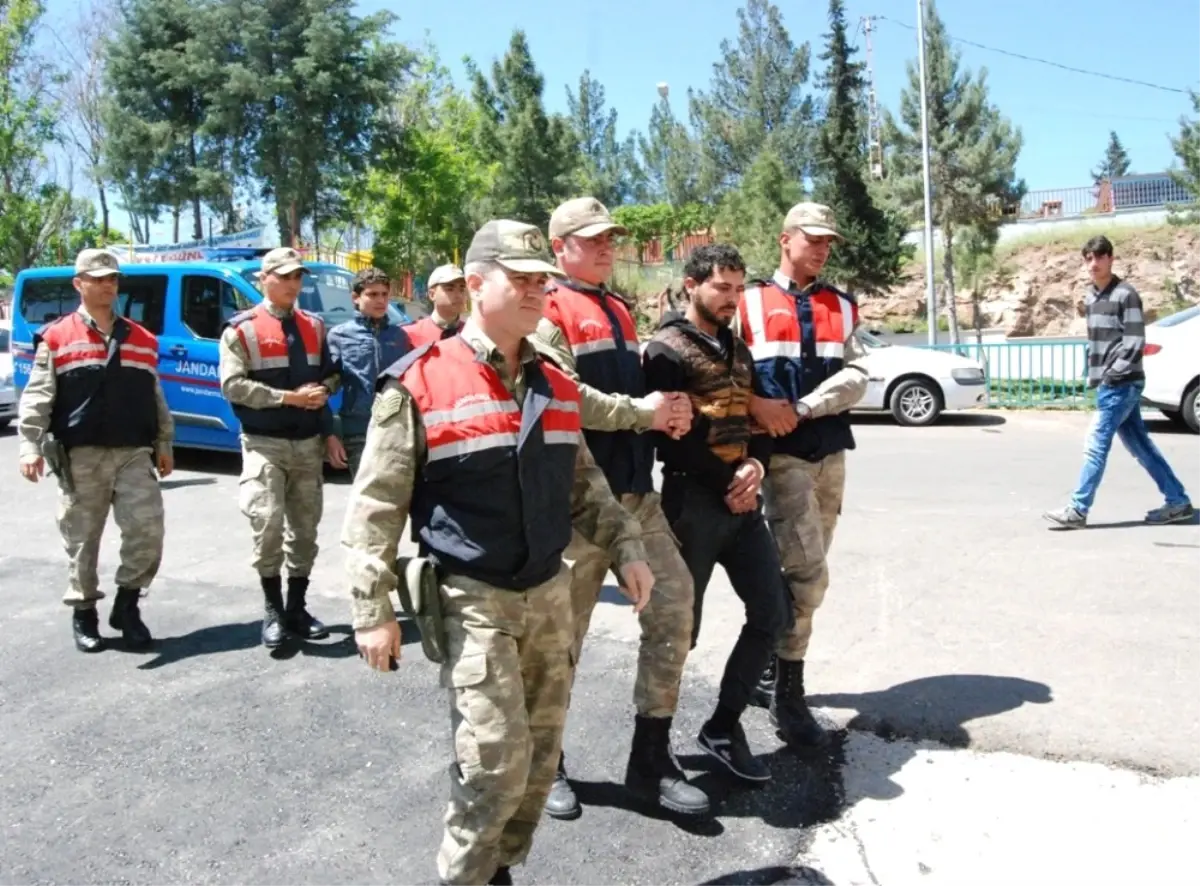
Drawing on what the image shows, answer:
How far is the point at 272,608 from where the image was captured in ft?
17.2

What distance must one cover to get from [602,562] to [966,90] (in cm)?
2999

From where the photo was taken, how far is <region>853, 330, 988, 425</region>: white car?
13.3m

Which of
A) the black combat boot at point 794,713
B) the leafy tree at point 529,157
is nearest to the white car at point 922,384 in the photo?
the black combat boot at point 794,713

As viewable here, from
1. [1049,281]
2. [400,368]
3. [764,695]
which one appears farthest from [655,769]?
[1049,281]

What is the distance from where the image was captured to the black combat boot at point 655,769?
3.36 meters

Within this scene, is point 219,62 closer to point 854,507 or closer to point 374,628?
point 854,507

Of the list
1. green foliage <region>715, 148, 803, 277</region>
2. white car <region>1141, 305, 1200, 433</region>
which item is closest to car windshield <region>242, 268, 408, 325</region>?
white car <region>1141, 305, 1200, 433</region>

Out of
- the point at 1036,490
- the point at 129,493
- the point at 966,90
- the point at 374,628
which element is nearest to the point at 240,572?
the point at 129,493

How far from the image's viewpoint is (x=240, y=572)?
22.1 feet

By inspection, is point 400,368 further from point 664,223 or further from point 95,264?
point 664,223

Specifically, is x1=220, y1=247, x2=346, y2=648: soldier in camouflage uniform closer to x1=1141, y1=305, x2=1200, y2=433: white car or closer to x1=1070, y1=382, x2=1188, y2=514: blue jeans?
x1=1070, y1=382, x2=1188, y2=514: blue jeans

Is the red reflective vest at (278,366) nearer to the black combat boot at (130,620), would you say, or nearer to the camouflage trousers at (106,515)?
the camouflage trousers at (106,515)

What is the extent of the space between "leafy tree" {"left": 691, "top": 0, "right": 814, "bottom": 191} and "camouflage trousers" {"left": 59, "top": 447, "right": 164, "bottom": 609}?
4770 centimetres

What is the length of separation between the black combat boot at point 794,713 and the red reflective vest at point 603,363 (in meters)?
0.93
